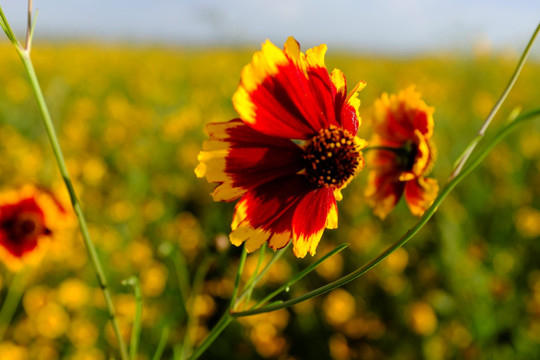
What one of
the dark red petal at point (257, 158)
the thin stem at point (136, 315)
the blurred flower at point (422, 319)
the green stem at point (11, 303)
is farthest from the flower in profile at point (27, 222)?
the blurred flower at point (422, 319)

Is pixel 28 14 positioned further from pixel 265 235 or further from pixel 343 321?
pixel 343 321

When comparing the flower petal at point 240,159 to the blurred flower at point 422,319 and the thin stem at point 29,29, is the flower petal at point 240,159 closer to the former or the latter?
the thin stem at point 29,29

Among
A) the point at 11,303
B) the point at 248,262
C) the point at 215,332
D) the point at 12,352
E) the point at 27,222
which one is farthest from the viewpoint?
the point at 248,262

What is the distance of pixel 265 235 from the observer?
0.42 meters

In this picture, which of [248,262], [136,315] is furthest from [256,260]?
[136,315]

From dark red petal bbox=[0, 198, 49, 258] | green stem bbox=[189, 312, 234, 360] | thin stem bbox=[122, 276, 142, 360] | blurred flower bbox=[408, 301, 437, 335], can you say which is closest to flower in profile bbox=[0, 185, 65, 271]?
dark red petal bbox=[0, 198, 49, 258]

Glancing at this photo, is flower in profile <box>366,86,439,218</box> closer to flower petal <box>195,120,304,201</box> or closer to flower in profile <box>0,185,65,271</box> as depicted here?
flower petal <box>195,120,304,201</box>

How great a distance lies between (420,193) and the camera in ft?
1.72

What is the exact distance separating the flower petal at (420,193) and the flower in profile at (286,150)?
89 millimetres

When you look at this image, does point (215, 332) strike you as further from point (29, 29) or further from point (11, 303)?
point (11, 303)

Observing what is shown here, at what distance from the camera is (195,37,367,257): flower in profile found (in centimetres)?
42

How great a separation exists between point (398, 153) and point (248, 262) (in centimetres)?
119

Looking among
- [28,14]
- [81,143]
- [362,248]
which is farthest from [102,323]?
[81,143]

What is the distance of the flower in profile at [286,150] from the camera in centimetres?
42
